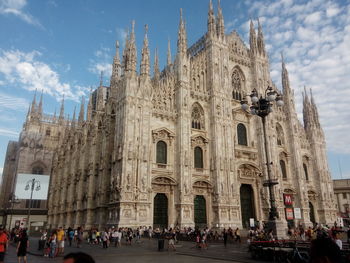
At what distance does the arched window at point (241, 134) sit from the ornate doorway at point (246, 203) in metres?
5.25

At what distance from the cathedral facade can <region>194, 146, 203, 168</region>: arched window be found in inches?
→ 4.4

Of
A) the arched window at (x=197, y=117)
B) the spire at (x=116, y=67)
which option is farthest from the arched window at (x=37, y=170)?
the arched window at (x=197, y=117)

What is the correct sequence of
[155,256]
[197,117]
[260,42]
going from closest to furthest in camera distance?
[155,256]
[197,117]
[260,42]

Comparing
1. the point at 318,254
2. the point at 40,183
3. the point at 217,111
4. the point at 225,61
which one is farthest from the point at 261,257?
the point at 40,183

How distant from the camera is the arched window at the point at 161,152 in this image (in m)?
29.5

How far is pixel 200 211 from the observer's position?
30531 millimetres

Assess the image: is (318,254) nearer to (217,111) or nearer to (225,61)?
(217,111)

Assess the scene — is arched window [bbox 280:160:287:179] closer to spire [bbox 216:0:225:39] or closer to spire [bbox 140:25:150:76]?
spire [bbox 216:0:225:39]

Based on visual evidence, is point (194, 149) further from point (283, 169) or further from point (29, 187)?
point (29, 187)

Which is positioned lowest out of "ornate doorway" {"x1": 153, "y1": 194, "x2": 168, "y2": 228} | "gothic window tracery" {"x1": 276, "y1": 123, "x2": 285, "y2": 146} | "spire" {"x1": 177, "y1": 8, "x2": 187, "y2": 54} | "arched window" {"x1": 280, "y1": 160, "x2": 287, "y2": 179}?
"ornate doorway" {"x1": 153, "y1": 194, "x2": 168, "y2": 228}

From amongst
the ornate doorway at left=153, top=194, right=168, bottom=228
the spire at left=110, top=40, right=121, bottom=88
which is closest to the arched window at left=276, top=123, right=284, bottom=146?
the ornate doorway at left=153, top=194, right=168, bottom=228

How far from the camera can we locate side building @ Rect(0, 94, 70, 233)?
51.4 metres

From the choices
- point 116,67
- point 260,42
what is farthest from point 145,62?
point 260,42

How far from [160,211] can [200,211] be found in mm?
4731
